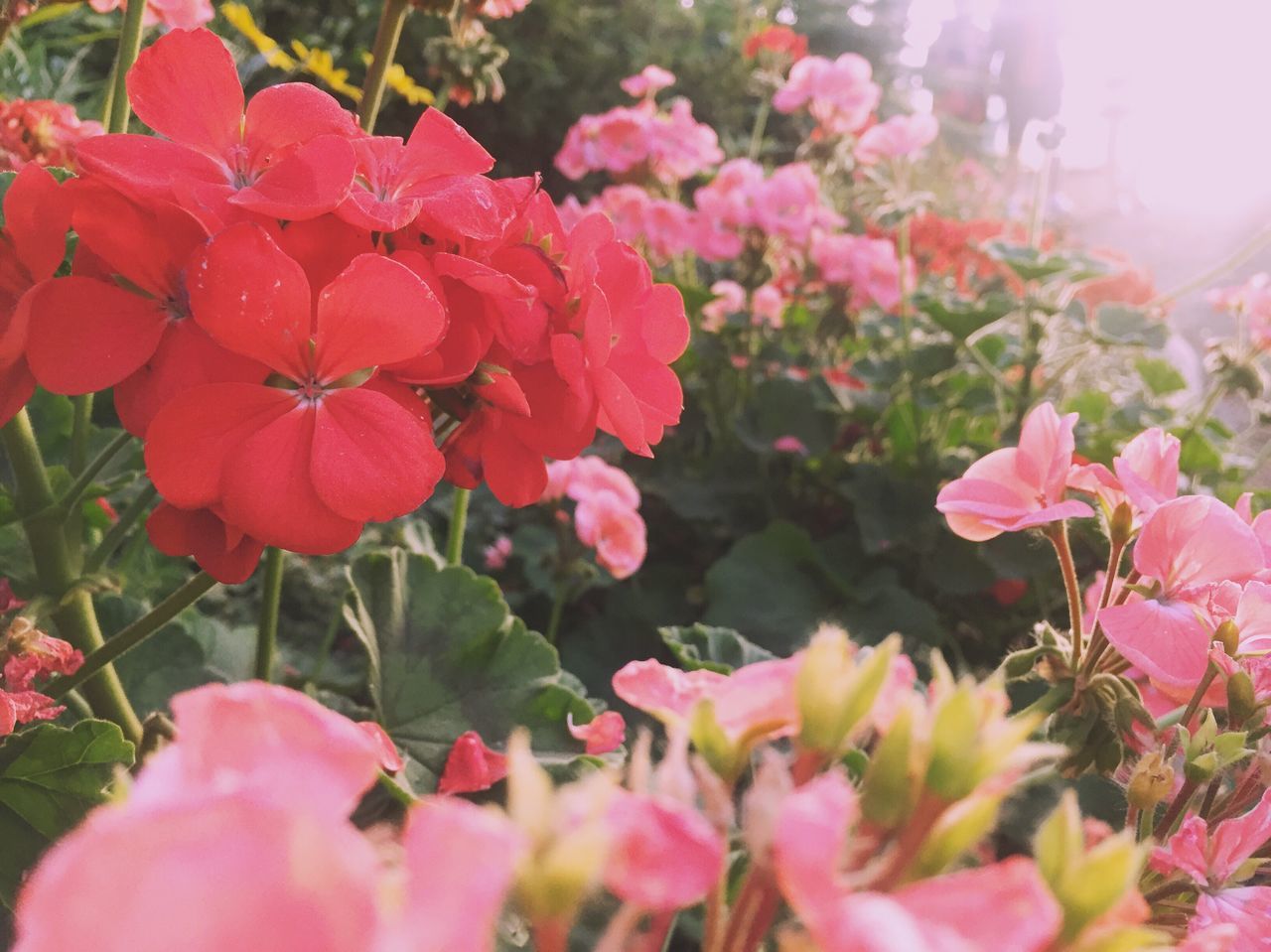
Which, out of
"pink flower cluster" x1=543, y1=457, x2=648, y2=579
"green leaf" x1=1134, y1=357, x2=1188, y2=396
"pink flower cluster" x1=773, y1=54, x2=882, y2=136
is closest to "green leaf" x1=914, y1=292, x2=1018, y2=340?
"pink flower cluster" x1=773, y1=54, x2=882, y2=136

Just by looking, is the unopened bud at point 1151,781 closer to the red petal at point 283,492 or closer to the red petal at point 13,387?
the red petal at point 283,492

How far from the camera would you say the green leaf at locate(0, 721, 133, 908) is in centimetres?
47

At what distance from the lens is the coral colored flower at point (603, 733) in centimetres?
66

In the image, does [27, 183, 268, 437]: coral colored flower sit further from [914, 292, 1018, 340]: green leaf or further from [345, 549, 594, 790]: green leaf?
[914, 292, 1018, 340]: green leaf

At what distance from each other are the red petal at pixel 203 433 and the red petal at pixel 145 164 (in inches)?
3.5

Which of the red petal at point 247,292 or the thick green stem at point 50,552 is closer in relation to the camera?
the red petal at point 247,292

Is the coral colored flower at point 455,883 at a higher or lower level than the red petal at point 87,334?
higher

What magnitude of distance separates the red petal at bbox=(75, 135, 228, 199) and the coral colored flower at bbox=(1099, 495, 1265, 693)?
17.0 inches

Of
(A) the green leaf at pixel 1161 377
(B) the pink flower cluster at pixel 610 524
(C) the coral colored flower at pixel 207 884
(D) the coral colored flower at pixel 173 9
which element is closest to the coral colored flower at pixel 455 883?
(C) the coral colored flower at pixel 207 884

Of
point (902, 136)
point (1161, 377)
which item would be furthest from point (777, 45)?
point (1161, 377)

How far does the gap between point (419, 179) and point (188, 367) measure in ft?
0.46

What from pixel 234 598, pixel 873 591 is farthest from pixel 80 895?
pixel 234 598

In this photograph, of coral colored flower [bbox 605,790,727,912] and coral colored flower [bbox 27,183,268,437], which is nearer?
coral colored flower [bbox 605,790,727,912]

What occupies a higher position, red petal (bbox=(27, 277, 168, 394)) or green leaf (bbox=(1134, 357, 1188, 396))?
red petal (bbox=(27, 277, 168, 394))
